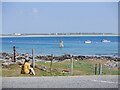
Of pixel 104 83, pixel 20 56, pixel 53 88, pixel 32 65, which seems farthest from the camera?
pixel 20 56

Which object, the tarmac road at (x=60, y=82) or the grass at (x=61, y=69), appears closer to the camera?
the tarmac road at (x=60, y=82)

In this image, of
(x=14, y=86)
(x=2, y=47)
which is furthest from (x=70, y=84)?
(x=2, y=47)

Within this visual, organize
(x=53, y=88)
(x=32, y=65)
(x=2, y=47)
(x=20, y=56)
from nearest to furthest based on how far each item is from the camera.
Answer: (x=53, y=88) < (x=32, y=65) < (x=20, y=56) < (x=2, y=47)

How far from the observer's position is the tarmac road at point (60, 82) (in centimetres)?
871

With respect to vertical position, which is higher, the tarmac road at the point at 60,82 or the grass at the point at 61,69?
the grass at the point at 61,69

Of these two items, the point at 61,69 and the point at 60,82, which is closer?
the point at 60,82

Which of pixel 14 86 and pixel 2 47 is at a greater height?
pixel 2 47

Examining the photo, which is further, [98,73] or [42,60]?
[42,60]

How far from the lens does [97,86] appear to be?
340 inches

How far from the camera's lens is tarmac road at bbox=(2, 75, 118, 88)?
343 inches

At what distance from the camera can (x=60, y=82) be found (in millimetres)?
9305

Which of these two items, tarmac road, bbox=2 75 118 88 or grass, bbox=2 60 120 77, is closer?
tarmac road, bbox=2 75 118 88

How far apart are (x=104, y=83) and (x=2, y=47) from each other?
6.12 m

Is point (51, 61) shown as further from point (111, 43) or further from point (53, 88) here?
point (111, 43)
